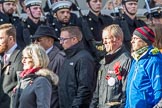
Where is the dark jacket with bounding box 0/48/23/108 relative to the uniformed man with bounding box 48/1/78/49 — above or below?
below

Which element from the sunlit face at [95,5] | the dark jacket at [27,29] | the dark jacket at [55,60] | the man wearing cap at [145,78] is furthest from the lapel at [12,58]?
the sunlit face at [95,5]

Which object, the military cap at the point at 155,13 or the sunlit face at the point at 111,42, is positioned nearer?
the sunlit face at the point at 111,42

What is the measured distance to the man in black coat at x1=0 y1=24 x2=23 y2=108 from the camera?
22.5 ft

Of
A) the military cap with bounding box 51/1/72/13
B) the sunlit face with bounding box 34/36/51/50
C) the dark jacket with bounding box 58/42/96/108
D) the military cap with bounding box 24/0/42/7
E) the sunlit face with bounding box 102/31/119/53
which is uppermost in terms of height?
the military cap with bounding box 24/0/42/7

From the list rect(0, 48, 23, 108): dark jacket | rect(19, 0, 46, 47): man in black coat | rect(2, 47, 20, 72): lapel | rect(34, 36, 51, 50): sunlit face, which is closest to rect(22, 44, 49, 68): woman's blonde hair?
rect(0, 48, 23, 108): dark jacket

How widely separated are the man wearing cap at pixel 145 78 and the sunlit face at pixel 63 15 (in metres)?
4.34

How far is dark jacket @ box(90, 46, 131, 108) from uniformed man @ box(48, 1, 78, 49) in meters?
3.51

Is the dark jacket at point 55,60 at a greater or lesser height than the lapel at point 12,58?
lesser

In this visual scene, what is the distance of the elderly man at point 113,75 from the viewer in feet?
21.8

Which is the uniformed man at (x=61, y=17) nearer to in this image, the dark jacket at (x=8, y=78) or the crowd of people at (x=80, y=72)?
the crowd of people at (x=80, y=72)

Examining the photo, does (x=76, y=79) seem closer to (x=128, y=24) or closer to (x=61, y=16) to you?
(x=61, y=16)

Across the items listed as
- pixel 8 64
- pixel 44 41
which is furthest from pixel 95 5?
pixel 8 64

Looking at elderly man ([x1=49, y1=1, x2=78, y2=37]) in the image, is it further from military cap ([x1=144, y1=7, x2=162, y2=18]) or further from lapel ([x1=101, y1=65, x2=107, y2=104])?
lapel ([x1=101, y1=65, x2=107, y2=104])

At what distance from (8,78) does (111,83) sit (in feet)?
3.86
